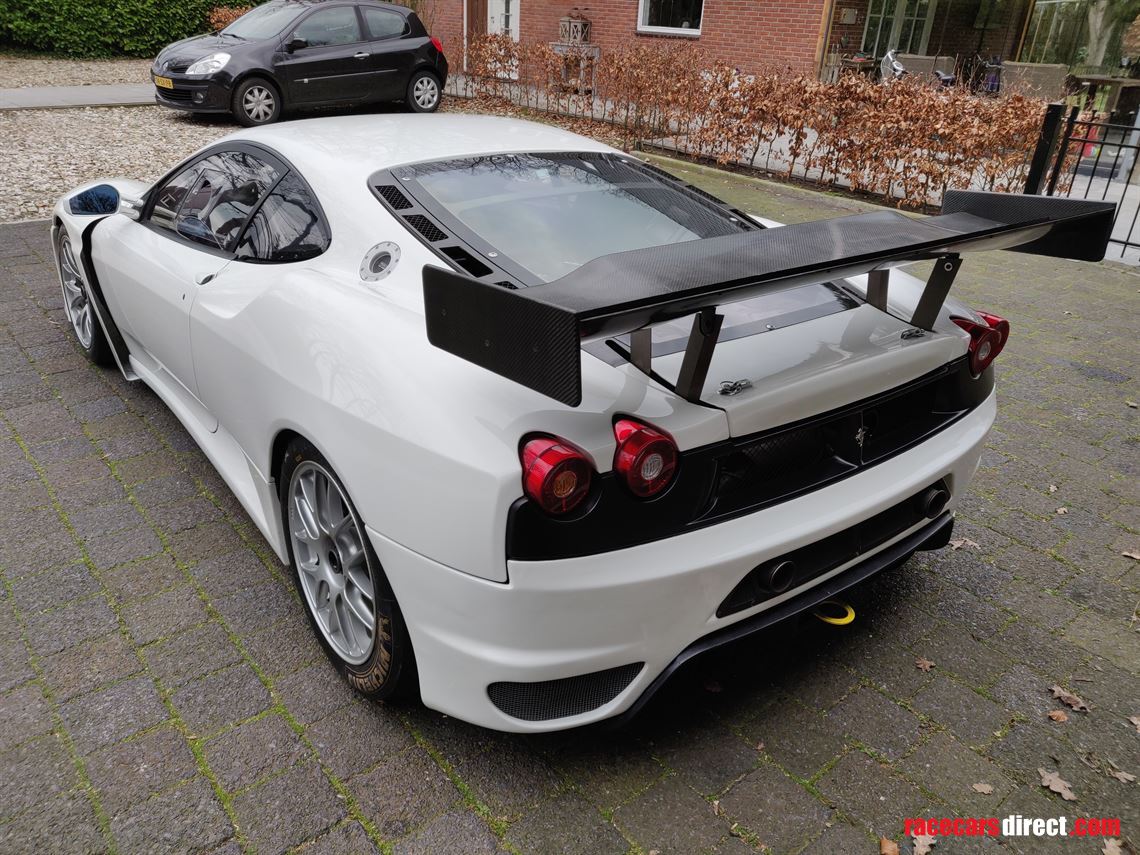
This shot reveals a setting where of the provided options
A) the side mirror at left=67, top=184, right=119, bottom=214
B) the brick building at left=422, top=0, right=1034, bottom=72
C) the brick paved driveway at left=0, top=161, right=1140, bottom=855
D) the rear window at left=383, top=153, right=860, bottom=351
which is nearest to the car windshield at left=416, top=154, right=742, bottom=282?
the rear window at left=383, top=153, right=860, bottom=351

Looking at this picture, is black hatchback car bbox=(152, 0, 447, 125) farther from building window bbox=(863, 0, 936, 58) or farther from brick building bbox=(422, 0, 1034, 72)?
building window bbox=(863, 0, 936, 58)

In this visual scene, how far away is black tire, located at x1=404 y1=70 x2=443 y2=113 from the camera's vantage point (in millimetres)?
12891

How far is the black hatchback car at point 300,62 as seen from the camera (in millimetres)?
11211

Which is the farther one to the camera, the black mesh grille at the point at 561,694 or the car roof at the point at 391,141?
the car roof at the point at 391,141

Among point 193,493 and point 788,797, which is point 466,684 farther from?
point 193,493

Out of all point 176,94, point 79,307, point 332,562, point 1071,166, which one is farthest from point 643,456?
point 176,94

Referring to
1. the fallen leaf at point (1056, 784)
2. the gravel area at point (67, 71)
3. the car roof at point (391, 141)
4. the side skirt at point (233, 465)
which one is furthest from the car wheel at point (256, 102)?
the fallen leaf at point (1056, 784)

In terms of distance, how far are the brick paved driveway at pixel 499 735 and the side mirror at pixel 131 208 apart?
3.57ft

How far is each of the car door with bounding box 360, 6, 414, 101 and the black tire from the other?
0.46 ft

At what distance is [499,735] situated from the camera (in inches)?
91.8

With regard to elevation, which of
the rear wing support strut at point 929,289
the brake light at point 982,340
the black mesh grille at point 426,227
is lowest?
the brake light at point 982,340

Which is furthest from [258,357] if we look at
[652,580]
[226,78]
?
[226,78]

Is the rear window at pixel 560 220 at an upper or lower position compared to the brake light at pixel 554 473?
upper

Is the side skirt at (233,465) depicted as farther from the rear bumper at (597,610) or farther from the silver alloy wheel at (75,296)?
the silver alloy wheel at (75,296)
